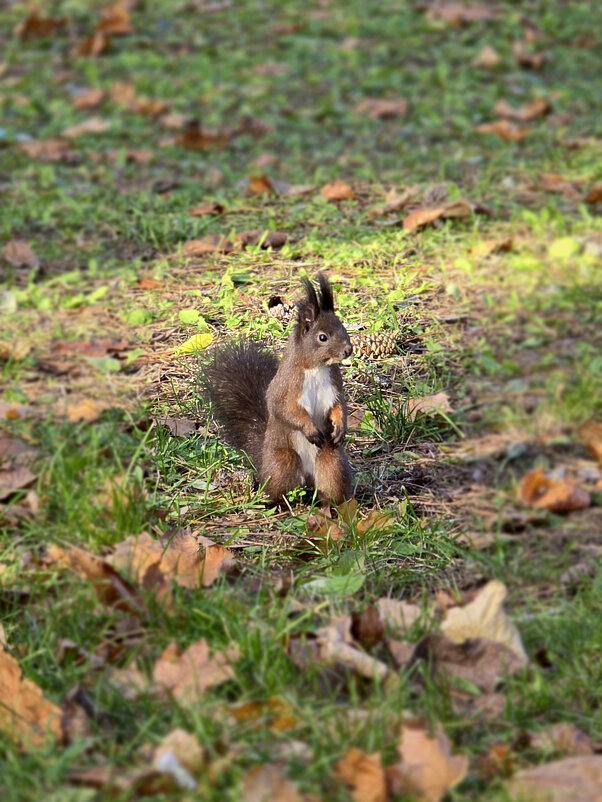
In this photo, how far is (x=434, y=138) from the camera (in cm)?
641

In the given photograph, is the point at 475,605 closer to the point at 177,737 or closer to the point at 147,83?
the point at 177,737

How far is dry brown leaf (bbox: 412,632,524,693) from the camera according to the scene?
2418 millimetres

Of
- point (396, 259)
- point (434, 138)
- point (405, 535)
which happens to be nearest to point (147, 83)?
point (434, 138)

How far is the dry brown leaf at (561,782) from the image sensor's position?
207 centimetres

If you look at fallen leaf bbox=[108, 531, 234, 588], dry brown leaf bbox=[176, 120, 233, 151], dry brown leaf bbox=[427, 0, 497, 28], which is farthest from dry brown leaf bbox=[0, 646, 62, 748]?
dry brown leaf bbox=[427, 0, 497, 28]

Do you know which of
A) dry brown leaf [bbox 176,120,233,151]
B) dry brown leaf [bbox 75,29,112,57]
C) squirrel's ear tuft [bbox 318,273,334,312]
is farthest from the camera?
dry brown leaf [bbox 75,29,112,57]

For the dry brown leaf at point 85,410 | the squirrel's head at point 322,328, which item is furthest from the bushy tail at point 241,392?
the dry brown leaf at point 85,410

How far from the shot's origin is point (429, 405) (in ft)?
11.0

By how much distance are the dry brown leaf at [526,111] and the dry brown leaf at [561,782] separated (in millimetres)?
5030

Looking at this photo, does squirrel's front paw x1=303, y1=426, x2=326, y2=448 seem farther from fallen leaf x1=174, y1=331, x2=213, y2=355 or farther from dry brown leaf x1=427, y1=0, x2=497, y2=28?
dry brown leaf x1=427, y1=0, x2=497, y2=28

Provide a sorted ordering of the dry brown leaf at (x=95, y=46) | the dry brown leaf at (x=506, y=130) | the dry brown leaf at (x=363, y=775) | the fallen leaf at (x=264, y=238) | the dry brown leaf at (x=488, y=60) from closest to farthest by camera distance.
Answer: the dry brown leaf at (x=363, y=775), the fallen leaf at (x=264, y=238), the dry brown leaf at (x=506, y=130), the dry brown leaf at (x=488, y=60), the dry brown leaf at (x=95, y=46)

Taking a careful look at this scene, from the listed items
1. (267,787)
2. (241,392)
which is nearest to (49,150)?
(241,392)

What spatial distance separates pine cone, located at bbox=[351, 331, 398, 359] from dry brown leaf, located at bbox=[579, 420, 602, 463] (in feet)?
2.91

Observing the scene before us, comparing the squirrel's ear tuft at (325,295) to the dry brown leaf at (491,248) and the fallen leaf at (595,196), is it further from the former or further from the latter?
the fallen leaf at (595,196)
